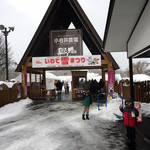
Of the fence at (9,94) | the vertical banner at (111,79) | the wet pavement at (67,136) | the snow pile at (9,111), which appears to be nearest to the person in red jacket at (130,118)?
the wet pavement at (67,136)

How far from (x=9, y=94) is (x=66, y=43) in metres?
6.63

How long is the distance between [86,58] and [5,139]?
10.1m

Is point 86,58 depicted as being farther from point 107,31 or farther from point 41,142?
point 41,142

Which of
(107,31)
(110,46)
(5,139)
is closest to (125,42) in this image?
(110,46)

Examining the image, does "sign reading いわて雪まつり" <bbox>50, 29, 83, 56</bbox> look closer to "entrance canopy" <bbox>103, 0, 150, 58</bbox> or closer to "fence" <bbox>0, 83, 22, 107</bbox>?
"fence" <bbox>0, 83, 22, 107</bbox>

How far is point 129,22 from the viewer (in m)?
5.78

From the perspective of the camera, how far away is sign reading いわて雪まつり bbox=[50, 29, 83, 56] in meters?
14.7

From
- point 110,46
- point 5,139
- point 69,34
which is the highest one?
point 69,34

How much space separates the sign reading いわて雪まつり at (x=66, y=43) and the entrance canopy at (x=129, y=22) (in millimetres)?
7651

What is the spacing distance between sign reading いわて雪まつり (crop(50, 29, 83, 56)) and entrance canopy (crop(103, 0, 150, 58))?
25.1 ft

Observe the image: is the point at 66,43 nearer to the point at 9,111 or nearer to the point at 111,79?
the point at 111,79

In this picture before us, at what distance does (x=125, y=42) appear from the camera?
7680 mm

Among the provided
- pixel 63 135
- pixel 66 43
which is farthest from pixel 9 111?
pixel 66 43

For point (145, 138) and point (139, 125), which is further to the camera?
point (139, 125)
